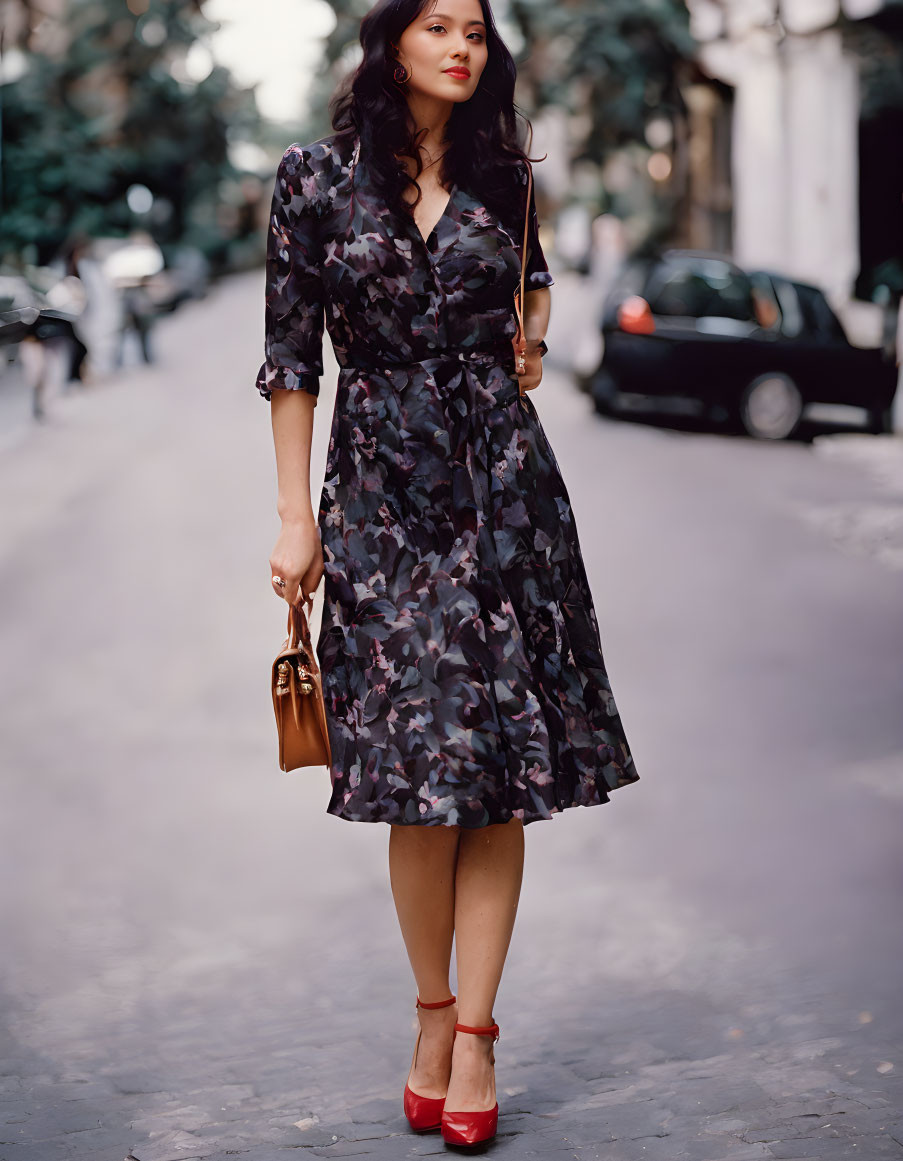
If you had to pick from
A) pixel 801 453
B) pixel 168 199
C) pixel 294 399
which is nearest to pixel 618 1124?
pixel 294 399

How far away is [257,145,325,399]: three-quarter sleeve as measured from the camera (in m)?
3.03

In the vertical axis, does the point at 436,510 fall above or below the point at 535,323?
below

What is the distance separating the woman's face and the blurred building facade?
1851cm

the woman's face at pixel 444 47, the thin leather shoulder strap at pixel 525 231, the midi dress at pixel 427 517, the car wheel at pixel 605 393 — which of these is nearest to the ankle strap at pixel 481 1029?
the midi dress at pixel 427 517

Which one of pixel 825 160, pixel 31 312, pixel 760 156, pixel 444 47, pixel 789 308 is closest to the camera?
pixel 444 47

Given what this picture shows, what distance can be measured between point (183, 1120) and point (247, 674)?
415cm

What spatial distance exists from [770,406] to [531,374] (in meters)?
12.5

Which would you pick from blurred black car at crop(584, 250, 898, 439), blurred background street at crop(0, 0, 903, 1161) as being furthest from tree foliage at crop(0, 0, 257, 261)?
blurred black car at crop(584, 250, 898, 439)

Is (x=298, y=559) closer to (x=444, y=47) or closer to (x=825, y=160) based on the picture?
(x=444, y=47)

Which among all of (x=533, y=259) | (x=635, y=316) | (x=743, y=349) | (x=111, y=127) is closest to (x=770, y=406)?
(x=743, y=349)

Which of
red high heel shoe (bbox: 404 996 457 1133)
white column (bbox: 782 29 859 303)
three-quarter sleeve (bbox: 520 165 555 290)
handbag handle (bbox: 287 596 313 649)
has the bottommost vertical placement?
red high heel shoe (bbox: 404 996 457 1133)

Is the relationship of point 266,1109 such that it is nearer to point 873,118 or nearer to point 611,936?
point 611,936

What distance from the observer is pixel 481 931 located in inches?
122

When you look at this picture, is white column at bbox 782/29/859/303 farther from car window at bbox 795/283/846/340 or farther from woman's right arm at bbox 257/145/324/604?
woman's right arm at bbox 257/145/324/604
